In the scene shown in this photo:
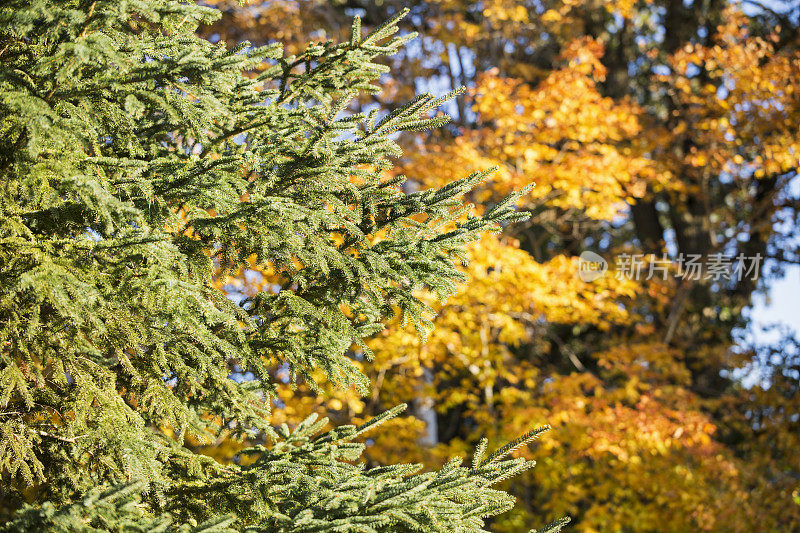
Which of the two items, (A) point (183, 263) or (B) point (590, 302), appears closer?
(A) point (183, 263)

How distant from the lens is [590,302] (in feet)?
28.8

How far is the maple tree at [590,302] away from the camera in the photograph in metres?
8.07

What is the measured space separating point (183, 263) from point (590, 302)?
23.0 ft

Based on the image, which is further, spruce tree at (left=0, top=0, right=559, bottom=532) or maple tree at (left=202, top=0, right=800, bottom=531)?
maple tree at (left=202, top=0, right=800, bottom=531)

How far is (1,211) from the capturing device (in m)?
2.83

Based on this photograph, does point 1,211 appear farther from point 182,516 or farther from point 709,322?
point 709,322

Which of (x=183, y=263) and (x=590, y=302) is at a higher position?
(x=183, y=263)

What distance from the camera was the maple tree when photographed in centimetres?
807

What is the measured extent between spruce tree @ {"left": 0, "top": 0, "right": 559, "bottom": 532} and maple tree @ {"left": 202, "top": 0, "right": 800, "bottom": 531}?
3.96m

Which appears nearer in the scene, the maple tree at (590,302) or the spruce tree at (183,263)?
the spruce tree at (183,263)

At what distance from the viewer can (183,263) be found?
2.59 meters

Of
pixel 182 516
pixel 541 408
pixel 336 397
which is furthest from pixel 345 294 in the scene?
pixel 541 408

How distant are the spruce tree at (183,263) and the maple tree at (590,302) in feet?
13.0

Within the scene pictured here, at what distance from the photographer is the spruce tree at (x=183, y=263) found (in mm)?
2594
